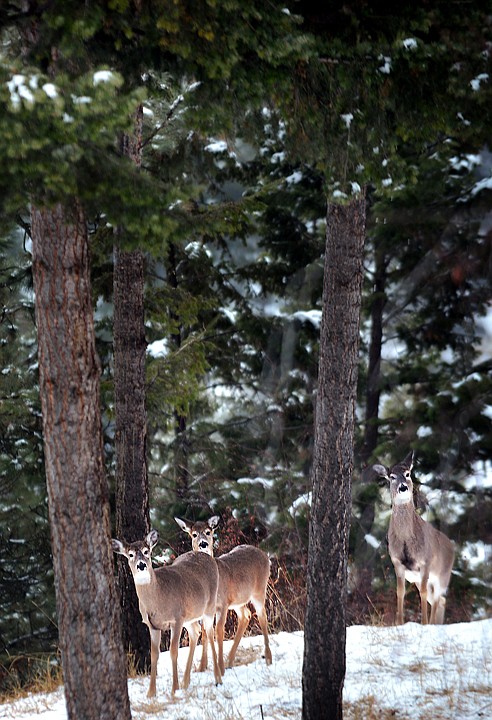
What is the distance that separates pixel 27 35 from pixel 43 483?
947cm

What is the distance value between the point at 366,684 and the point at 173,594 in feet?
7.24

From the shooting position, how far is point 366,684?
29.1 ft

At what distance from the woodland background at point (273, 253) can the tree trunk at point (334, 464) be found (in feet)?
Answer: 2.02

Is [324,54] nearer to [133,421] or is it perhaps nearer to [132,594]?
[133,421]

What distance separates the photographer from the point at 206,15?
241 inches

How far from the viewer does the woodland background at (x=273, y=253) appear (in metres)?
5.95

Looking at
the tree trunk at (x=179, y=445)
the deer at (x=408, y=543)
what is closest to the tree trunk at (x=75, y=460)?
the deer at (x=408, y=543)

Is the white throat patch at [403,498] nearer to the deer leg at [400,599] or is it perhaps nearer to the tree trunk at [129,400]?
the deer leg at [400,599]

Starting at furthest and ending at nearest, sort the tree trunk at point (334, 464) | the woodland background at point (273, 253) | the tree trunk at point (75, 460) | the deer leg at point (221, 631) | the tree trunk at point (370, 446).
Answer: the tree trunk at point (370, 446)
the deer leg at point (221, 631)
the tree trunk at point (334, 464)
the tree trunk at point (75, 460)
the woodland background at point (273, 253)

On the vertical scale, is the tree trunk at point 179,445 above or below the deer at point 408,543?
above

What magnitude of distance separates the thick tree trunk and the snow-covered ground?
134cm

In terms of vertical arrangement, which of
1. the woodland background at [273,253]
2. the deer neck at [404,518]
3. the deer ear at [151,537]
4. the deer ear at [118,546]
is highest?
the woodland background at [273,253]

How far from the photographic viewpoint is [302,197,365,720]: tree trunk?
780cm

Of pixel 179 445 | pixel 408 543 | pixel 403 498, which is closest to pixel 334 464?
pixel 403 498
